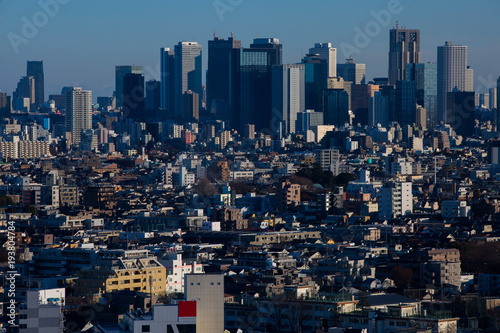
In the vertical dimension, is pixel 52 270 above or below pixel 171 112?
below

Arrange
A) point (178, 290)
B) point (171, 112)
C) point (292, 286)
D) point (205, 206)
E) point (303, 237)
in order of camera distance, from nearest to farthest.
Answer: point (292, 286)
point (178, 290)
point (303, 237)
point (205, 206)
point (171, 112)

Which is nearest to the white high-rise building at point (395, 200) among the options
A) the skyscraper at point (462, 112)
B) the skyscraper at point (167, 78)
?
the skyscraper at point (462, 112)

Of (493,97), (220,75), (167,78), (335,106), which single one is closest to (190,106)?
(220,75)

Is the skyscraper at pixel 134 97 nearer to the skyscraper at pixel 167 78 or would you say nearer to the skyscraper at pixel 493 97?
the skyscraper at pixel 167 78

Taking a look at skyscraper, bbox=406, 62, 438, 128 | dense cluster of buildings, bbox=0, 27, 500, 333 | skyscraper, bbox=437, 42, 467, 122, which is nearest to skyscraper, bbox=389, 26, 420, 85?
skyscraper, bbox=406, 62, 438, 128

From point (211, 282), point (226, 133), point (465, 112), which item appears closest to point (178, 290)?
point (211, 282)

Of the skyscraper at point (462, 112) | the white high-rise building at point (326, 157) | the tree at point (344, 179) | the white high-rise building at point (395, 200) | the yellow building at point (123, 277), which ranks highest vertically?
the skyscraper at point (462, 112)

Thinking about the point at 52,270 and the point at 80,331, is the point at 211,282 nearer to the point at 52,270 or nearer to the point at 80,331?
the point at 80,331

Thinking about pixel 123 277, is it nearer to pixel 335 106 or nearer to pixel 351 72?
pixel 335 106
